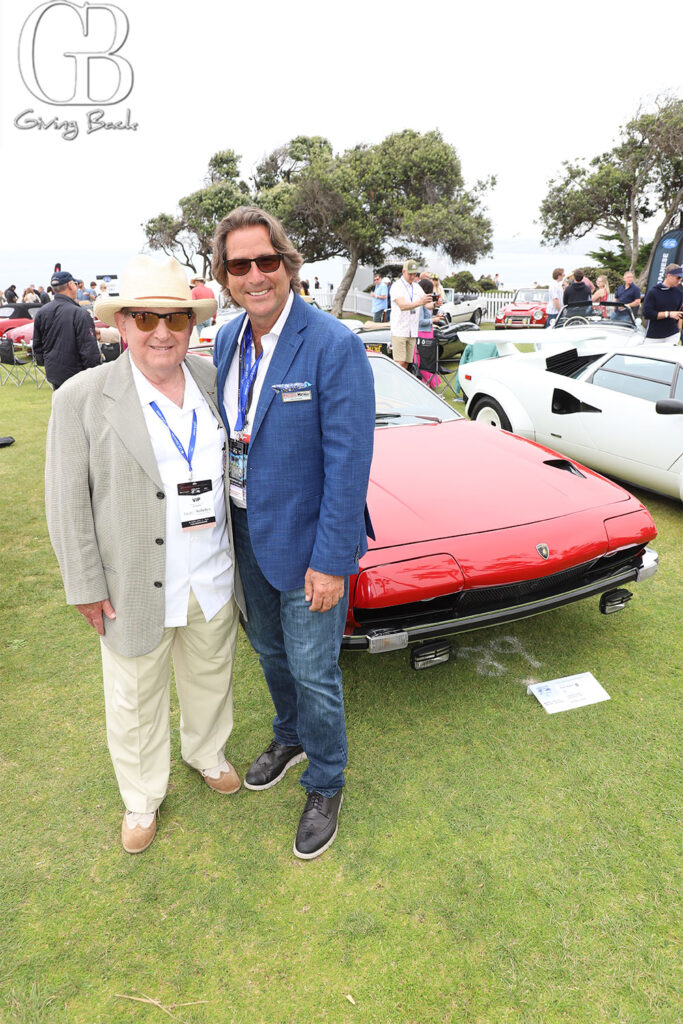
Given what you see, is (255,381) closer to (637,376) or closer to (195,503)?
(195,503)

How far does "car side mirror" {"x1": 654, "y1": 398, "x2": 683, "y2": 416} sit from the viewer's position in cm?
463

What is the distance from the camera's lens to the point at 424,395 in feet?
14.2

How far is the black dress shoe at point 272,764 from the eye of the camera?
2.51m

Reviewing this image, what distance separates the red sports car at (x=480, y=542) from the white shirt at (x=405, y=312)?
457cm

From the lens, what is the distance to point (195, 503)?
198 centimetres

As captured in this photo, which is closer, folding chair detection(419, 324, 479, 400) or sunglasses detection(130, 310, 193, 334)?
sunglasses detection(130, 310, 193, 334)

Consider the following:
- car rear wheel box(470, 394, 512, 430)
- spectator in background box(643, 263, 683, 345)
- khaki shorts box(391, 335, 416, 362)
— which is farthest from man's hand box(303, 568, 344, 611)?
spectator in background box(643, 263, 683, 345)

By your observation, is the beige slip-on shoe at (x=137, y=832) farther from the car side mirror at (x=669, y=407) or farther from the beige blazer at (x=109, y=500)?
the car side mirror at (x=669, y=407)

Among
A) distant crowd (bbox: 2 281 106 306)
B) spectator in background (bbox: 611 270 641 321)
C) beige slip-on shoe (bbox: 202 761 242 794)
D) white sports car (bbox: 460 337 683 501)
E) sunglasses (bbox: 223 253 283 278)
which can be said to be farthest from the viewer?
distant crowd (bbox: 2 281 106 306)

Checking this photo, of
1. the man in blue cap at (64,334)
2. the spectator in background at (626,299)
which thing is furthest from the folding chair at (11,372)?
the spectator in background at (626,299)

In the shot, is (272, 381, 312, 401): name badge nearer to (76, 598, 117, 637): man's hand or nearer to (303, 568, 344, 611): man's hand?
(303, 568, 344, 611): man's hand

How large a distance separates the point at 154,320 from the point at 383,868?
193 centimetres

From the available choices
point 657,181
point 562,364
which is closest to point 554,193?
point 657,181

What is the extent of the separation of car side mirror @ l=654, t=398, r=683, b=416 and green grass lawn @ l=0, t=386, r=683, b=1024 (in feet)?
7.01
